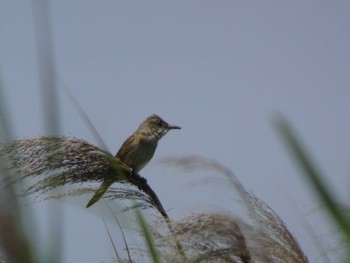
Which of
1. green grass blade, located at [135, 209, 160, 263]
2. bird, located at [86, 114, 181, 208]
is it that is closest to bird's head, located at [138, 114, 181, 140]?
bird, located at [86, 114, 181, 208]

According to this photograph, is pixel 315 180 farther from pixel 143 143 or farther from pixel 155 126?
pixel 155 126

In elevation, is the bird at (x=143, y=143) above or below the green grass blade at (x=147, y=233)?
below

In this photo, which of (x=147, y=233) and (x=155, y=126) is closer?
(x=147, y=233)

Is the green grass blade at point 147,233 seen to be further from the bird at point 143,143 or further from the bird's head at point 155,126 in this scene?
the bird's head at point 155,126

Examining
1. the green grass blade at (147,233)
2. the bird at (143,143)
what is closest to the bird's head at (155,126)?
the bird at (143,143)

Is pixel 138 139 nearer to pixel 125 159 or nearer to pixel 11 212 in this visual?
pixel 125 159

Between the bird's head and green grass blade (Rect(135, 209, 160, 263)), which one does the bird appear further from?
green grass blade (Rect(135, 209, 160, 263))

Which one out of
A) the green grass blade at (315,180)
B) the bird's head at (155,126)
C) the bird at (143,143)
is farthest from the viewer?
the bird's head at (155,126)

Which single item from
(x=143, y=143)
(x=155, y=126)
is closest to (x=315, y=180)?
(x=143, y=143)

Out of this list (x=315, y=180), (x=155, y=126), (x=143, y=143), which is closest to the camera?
(x=315, y=180)
